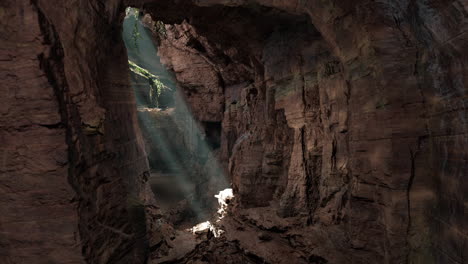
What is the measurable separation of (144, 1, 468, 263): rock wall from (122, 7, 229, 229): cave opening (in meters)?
6.97

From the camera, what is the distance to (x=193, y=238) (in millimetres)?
6562

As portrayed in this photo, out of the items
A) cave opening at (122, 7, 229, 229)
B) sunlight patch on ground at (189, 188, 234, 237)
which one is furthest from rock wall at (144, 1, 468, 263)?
cave opening at (122, 7, 229, 229)

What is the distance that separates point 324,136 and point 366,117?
2238 millimetres

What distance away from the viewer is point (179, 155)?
1911cm

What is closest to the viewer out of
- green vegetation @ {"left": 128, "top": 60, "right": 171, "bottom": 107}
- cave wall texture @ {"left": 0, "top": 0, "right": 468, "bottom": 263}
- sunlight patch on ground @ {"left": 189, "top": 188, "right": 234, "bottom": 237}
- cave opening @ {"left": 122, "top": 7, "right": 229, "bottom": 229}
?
cave wall texture @ {"left": 0, "top": 0, "right": 468, "bottom": 263}

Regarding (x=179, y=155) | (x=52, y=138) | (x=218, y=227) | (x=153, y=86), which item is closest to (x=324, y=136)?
(x=218, y=227)

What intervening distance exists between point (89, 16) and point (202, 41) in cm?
707

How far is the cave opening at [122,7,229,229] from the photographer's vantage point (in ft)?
47.4

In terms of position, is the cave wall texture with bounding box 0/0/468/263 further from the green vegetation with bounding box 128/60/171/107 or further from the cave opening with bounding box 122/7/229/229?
the green vegetation with bounding box 128/60/171/107

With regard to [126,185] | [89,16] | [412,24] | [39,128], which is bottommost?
[126,185]

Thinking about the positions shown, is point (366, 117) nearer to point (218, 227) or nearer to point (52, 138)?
point (52, 138)

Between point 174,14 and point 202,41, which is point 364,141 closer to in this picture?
point 174,14

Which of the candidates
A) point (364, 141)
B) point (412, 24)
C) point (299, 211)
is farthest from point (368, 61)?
point (299, 211)

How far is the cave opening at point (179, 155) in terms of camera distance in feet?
47.4
